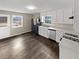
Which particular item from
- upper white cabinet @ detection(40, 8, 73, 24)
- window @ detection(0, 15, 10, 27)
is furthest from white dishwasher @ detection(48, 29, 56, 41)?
window @ detection(0, 15, 10, 27)

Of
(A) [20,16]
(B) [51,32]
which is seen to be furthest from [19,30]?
(B) [51,32]

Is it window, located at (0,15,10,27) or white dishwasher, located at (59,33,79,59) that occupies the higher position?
window, located at (0,15,10,27)

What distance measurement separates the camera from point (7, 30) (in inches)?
234

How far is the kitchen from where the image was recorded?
111cm

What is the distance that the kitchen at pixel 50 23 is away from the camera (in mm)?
1109

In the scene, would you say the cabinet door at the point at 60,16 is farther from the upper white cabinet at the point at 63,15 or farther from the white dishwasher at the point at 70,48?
the white dishwasher at the point at 70,48

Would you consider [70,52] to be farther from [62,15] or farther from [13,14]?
[13,14]

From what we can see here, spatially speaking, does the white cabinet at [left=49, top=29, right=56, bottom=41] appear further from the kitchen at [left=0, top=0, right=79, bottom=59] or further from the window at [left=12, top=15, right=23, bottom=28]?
the window at [left=12, top=15, right=23, bottom=28]

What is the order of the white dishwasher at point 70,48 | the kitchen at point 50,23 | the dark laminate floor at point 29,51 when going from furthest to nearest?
the dark laminate floor at point 29,51 → the kitchen at point 50,23 → the white dishwasher at point 70,48

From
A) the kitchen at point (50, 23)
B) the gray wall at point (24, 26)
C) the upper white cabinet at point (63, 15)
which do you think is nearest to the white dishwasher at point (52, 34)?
the kitchen at point (50, 23)

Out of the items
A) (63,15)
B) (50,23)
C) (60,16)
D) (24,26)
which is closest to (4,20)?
(24,26)

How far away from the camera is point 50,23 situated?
19.7 ft

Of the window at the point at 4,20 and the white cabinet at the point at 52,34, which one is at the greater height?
the window at the point at 4,20

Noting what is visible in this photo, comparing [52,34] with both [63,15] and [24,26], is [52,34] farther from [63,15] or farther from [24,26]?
[24,26]
